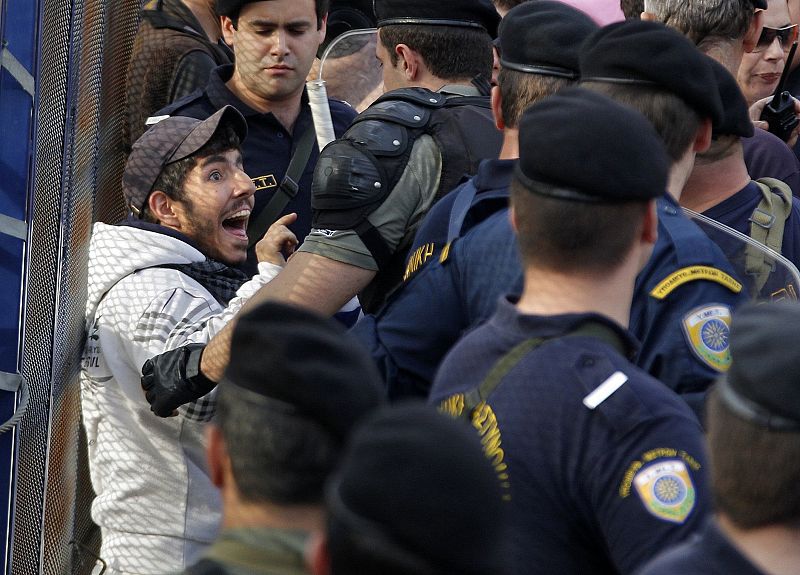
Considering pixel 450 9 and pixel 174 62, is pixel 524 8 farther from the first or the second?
pixel 174 62

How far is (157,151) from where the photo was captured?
3.64 metres

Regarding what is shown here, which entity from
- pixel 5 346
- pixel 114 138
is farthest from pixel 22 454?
pixel 114 138

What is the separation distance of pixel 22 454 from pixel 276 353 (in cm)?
212

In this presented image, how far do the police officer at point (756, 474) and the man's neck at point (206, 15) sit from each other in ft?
13.2

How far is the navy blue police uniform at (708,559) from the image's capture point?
1590 mm

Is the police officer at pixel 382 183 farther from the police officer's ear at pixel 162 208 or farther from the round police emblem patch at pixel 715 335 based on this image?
the round police emblem patch at pixel 715 335

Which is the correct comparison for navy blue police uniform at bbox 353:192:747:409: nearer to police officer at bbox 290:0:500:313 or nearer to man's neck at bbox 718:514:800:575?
police officer at bbox 290:0:500:313

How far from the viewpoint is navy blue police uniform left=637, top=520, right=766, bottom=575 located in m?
1.59

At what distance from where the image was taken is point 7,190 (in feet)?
11.3

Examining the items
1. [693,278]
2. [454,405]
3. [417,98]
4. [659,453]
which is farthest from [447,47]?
[659,453]

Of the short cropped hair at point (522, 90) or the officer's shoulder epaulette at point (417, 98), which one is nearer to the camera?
the short cropped hair at point (522, 90)

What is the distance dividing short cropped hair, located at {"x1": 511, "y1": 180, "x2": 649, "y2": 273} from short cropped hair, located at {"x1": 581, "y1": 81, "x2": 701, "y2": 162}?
0.55 meters

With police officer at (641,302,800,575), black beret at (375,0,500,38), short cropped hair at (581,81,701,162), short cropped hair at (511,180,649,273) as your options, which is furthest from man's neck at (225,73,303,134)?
police officer at (641,302,800,575)

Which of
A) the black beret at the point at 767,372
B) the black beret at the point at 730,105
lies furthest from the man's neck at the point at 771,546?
the black beret at the point at 730,105
